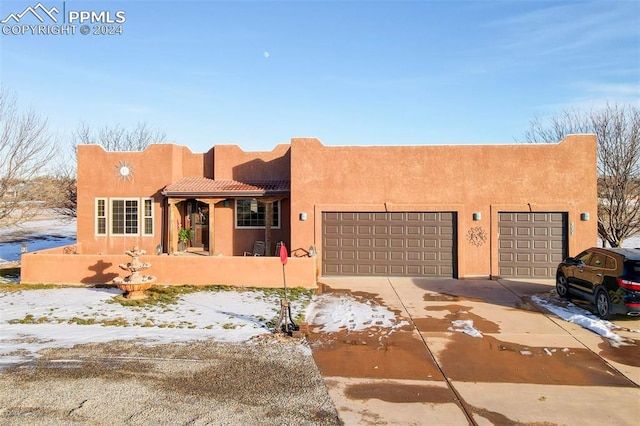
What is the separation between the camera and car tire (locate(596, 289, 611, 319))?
9602 mm

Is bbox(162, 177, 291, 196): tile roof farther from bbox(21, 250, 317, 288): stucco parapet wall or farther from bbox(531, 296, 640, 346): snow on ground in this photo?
bbox(531, 296, 640, 346): snow on ground

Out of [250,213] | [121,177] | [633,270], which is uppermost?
[121,177]

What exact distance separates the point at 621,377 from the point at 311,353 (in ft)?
16.8

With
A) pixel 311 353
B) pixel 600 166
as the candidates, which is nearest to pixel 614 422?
pixel 311 353

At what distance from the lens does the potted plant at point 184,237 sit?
715 inches

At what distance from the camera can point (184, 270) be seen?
13.6 metres

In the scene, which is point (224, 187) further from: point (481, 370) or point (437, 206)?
point (481, 370)

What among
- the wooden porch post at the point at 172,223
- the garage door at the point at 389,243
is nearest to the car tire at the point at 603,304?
the garage door at the point at 389,243

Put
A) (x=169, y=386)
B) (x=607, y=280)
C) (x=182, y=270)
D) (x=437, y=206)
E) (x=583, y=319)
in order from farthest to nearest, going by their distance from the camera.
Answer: (x=437, y=206) < (x=182, y=270) < (x=607, y=280) < (x=583, y=319) < (x=169, y=386)

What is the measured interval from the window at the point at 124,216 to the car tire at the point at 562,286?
1610 centimetres

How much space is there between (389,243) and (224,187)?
719 centimetres

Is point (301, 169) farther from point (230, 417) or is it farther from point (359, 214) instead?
point (230, 417)

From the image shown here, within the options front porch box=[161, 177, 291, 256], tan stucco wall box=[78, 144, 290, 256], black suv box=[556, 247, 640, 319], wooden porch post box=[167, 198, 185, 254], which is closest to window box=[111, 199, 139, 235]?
tan stucco wall box=[78, 144, 290, 256]

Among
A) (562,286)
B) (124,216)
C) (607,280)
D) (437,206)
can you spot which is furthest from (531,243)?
(124,216)
